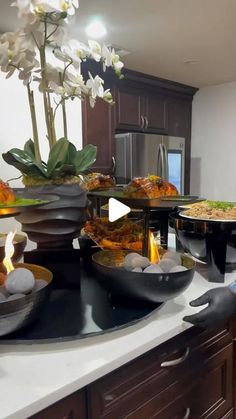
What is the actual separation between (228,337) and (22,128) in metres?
1.84

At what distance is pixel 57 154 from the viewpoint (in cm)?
93

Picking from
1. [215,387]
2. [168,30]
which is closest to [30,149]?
[215,387]

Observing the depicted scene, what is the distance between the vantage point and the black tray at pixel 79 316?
66 cm

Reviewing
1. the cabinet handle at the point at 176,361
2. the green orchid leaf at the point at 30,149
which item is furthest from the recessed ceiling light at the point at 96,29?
the cabinet handle at the point at 176,361

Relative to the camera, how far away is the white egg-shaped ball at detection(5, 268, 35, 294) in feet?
2.10

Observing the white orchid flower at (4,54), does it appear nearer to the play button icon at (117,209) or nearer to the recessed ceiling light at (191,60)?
the play button icon at (117,209)

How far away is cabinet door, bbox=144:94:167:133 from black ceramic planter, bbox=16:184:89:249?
8.25ft

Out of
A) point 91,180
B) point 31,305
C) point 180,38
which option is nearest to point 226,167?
point 180,38

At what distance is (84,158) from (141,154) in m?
2.09

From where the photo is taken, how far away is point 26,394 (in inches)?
20.6

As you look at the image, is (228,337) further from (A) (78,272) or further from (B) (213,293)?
(A) (78,272)

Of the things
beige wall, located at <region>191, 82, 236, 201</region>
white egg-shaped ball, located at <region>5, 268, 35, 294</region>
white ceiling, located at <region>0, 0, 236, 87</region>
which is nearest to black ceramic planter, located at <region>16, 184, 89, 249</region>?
white egg-shaped ball, located at <region>5, 268, 35, 294</region>

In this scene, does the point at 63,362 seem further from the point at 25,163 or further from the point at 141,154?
the point at 141,154

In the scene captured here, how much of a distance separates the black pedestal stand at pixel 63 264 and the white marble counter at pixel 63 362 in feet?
0.84
